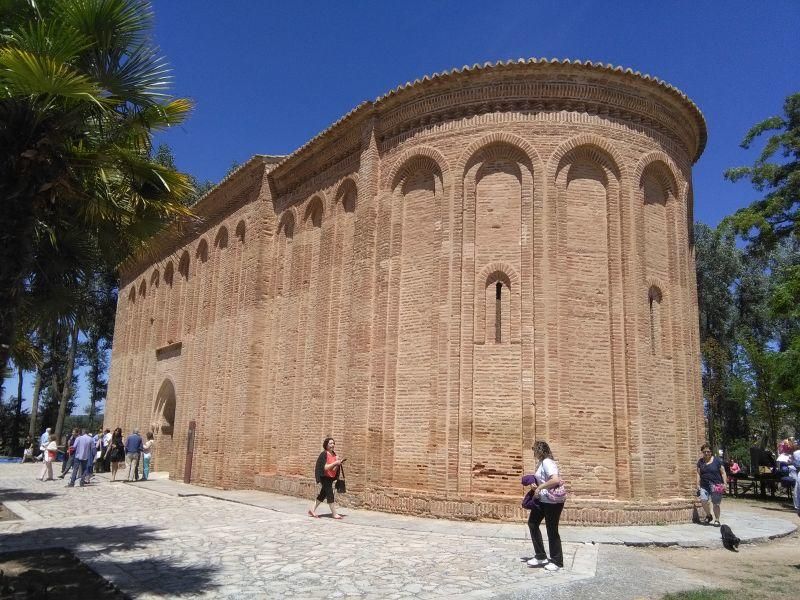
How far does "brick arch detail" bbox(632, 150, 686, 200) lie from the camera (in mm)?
12391

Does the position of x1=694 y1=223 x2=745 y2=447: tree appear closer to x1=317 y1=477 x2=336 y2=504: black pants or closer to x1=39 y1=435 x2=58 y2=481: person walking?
x1=317 y1=477 x2=336 y2=504: black pants

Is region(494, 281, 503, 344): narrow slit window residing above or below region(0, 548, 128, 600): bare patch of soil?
above

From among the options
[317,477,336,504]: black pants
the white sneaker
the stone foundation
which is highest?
[317,477,336,504]: black pants

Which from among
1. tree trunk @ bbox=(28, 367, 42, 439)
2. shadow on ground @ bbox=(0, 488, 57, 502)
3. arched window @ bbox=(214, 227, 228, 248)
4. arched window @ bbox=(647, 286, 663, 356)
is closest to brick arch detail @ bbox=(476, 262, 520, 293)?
arched window @ bbox=(647, 286, 663, 356)

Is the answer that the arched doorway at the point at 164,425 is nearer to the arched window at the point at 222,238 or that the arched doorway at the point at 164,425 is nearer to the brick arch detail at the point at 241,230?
the arched window at the point at 222,238

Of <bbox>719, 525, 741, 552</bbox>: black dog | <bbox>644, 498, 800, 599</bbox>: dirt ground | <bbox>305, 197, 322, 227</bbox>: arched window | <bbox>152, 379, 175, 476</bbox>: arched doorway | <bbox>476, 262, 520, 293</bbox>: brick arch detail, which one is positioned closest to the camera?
<bbox>644, 498, 800, 599</bbox>: dirt ground

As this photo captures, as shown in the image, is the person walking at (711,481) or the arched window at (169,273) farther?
the arched window at (169,273)

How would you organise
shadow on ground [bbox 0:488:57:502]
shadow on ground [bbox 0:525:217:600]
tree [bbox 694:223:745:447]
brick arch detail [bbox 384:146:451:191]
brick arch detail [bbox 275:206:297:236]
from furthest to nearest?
tree [bbox 694:223:745:447], brick arch detail [bbox 275:206:297:236], shadow on ground [bbox 0:488:57:502], brick arch detail [bbox 384:146:451:191], shadow on ground [bbox 0:525:217:600]

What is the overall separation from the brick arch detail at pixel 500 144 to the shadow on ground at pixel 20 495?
1125cm

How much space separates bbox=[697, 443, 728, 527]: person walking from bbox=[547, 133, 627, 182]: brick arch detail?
5.27m

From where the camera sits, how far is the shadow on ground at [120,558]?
21.2ft

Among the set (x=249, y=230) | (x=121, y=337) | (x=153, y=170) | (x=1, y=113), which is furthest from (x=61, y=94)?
(x=121, y=337)

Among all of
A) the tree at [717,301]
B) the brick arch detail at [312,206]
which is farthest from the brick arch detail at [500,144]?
the tree at [717,301]

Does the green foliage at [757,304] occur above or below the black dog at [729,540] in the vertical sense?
above
